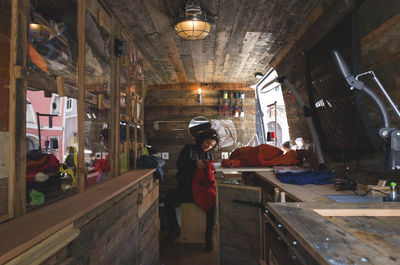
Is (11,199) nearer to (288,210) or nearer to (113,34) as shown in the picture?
(288,210)

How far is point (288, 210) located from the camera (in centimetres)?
115

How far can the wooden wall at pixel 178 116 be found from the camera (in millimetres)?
5836

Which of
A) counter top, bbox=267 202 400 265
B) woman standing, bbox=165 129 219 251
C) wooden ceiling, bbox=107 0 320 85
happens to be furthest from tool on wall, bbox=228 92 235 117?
counter top, bbox=267 202 400 265

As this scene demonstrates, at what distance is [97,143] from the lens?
7.29 ft

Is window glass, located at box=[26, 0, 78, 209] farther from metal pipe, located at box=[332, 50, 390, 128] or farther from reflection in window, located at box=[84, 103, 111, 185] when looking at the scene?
metal pipe, located at box=[332, 50, 390, 128]

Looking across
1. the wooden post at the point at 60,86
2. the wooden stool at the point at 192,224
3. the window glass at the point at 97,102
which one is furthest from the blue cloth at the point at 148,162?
the wooden post at the point at 60,86

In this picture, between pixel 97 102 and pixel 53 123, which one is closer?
pixel 53 123

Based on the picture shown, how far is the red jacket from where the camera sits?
3715 millimetres

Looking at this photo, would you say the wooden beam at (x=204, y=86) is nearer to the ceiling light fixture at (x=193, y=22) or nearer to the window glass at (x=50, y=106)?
the ceiling light fixture at (x=193, y=22)

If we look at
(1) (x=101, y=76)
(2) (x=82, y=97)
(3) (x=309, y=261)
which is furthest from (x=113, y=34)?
(3) (x=309, y=261)

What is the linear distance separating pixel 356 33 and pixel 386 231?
1355 mm

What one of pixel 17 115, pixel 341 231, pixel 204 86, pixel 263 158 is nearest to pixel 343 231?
pixel 341 231

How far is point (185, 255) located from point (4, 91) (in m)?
3.07

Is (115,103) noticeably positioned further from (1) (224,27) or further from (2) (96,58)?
(1) (224,27)
